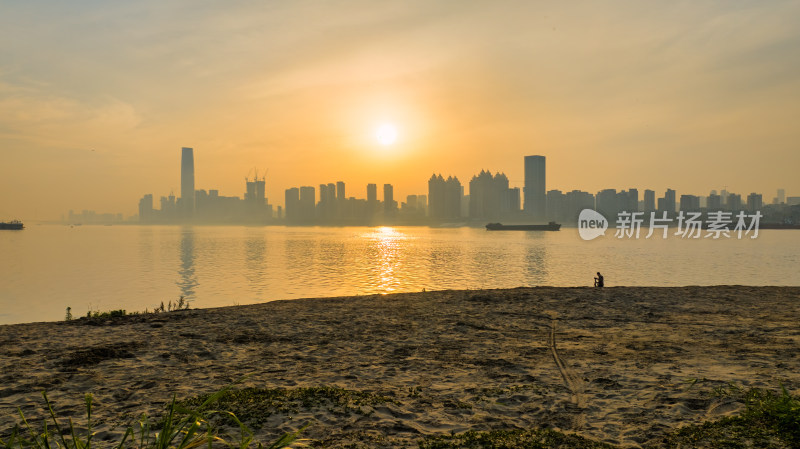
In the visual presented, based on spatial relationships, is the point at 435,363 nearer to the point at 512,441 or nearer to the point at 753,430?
the point at 512,441

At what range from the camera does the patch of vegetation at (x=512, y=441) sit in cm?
628

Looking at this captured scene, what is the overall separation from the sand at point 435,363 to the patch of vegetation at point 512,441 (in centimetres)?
30

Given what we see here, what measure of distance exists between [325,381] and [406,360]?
7.03 feet

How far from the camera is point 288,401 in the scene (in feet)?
25.9

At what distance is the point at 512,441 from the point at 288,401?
362 cm

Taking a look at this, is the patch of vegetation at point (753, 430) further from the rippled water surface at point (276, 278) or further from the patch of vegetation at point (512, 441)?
the rippled water surface at point (276, 278)

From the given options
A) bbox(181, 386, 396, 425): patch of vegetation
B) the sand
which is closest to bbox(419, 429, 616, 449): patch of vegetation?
the sand

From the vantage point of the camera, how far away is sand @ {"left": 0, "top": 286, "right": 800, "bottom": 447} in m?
7.35

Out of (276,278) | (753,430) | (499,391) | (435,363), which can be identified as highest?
(753,430)

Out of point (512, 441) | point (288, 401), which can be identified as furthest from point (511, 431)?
point (288, 401)

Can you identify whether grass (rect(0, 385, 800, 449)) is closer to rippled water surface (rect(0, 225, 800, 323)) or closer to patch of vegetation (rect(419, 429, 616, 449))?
patch of vegetation (rect(419, 429, 616, 449))

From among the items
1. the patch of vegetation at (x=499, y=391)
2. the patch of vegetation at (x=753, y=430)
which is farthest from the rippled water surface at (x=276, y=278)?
the patch of vegetation at (x=753, y=430)

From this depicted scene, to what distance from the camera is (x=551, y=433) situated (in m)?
6.67

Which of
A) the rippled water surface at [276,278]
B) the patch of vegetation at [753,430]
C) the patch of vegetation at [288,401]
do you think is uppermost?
the patch of vegetation at [753,430]
